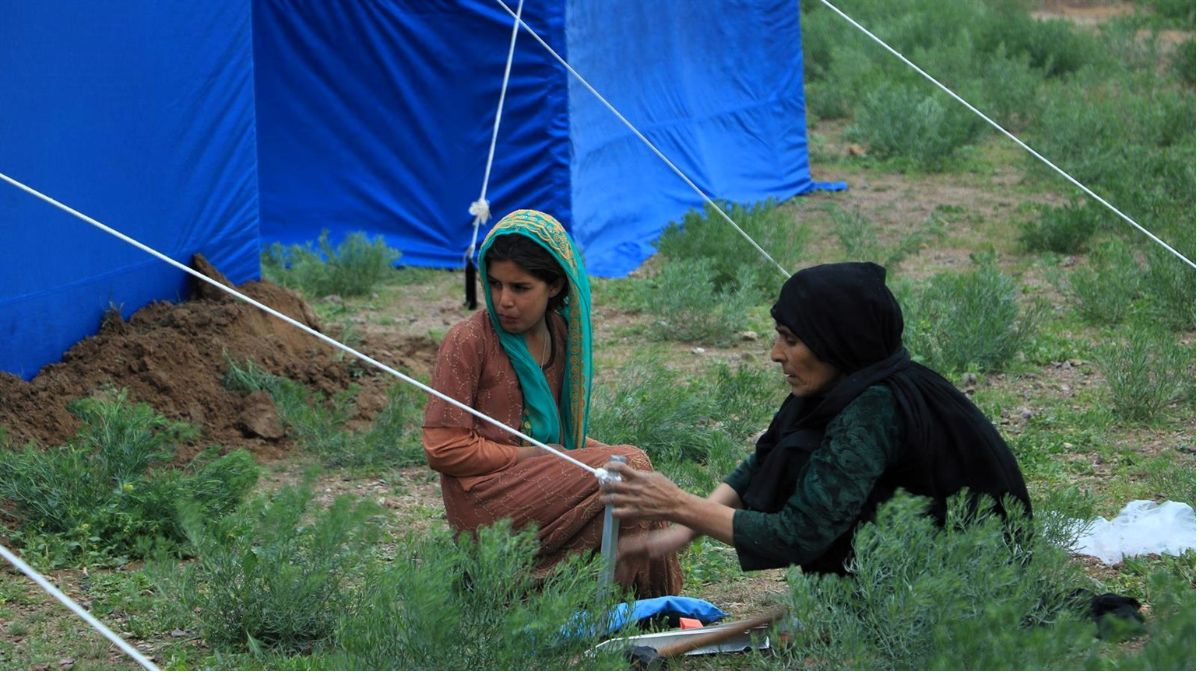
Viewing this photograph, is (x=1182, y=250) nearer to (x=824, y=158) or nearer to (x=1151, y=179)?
(x=1151, y=179)

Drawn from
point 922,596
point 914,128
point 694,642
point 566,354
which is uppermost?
point 914,128

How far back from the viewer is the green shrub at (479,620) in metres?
2.69

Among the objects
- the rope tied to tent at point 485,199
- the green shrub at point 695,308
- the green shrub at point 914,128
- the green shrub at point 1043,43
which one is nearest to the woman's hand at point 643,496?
the green shrub at point 695,308

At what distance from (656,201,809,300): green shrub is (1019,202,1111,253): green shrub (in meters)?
1.38

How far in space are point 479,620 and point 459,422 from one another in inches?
23.0

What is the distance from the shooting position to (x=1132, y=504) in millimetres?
4242

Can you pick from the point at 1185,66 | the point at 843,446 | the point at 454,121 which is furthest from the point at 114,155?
the point at 1185,66

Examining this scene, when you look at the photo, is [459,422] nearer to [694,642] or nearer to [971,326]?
[694,642]

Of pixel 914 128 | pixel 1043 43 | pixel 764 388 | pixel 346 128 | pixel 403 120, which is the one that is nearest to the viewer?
pixel 764 388

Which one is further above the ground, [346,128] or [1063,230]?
[346,128]

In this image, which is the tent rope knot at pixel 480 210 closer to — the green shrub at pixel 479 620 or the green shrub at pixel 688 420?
the green shrub at pixel 688 420

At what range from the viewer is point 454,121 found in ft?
27.4

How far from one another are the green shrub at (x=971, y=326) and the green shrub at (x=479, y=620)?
357 centimetres

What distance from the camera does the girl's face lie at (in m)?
3.30
